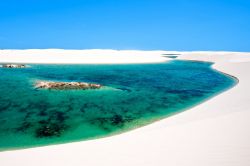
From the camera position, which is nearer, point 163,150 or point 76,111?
point 163,150

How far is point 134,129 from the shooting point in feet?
37.0

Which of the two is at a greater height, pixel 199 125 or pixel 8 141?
pixel 199 125

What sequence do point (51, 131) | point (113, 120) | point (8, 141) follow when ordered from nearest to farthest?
point (8, 141) < point (51, 131) < point (113, 120)

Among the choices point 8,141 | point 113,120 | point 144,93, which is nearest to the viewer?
point 8,141

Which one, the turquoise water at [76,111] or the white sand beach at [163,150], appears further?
the turquoise water at [76,111]

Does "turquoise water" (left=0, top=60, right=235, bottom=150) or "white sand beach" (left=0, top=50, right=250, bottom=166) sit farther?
"turquoise water" (left=0, top=60, right=235, bottom=150)

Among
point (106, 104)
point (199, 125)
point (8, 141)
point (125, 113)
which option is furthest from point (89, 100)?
point (199, 125)

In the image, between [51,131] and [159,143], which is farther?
[51,131]

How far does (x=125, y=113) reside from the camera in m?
13.7

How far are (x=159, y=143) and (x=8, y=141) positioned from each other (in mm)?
5310

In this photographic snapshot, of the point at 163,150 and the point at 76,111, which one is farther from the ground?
the point at 163,150

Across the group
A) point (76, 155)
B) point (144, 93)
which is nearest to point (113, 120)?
point (76, 155)

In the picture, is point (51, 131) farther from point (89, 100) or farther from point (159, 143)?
point (89, 100)

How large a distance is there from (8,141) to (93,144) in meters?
3.31
